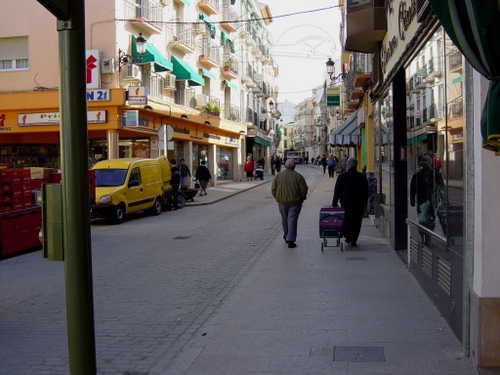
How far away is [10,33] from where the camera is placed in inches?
944

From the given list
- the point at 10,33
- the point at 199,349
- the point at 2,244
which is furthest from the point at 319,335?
the point at 10,33

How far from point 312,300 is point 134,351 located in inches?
100

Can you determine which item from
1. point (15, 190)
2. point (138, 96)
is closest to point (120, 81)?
point (138, 96)

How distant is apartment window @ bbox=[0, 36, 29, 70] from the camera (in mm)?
23953

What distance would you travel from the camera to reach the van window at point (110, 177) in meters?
17.5

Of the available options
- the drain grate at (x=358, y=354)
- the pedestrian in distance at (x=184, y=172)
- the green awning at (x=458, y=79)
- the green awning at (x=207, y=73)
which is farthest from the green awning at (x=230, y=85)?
the drain grate at (x=358, y=354)

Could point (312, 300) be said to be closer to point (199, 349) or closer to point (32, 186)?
point (199, 349)

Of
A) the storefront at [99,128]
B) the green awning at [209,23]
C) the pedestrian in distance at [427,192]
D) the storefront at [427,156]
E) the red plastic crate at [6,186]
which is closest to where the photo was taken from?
the storefront at [427,156]

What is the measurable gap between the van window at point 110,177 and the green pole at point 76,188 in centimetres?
1475

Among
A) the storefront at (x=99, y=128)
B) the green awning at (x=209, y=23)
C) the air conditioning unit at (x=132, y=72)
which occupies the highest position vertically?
the green awning at (x=209, y=23)

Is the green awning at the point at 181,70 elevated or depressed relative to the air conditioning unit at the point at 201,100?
elevated

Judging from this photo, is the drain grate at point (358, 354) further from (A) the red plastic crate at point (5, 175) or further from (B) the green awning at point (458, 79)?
(A) the red plastic crate at point (5, 175)

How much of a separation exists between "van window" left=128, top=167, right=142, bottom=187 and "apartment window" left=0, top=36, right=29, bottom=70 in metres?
9.13

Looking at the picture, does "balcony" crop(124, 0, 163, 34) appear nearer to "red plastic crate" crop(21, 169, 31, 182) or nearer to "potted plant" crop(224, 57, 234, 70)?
"potted plant" crop(224, 57, 234, 70)
